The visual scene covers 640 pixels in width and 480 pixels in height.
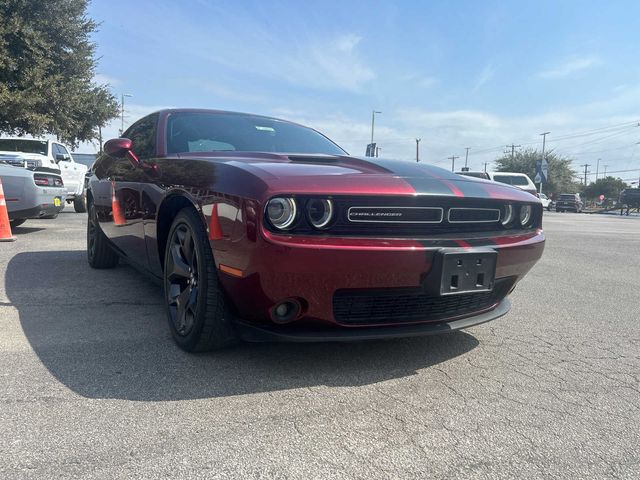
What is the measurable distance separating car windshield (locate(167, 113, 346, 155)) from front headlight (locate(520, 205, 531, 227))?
1.42m

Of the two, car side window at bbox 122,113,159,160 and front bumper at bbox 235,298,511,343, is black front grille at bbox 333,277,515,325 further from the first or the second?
car side window at bbox 122,113,159,160

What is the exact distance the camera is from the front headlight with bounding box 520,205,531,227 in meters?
2.96

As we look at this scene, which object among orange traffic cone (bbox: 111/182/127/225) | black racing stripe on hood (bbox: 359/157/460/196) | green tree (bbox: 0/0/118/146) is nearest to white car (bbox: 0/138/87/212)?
green tree (bbox: 0/0/118/146)

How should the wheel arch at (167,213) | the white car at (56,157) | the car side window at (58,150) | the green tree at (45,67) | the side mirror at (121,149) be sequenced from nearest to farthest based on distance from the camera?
the wheel arch at (167,213) < the side mirror at (121,149) < the white car at (56,157) < the car side window at (58,150) < the green tree at (45,67)

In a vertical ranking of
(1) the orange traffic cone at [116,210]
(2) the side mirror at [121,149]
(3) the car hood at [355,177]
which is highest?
(2) the side mirror at [121,149]

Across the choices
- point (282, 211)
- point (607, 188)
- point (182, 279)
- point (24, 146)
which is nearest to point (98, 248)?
point (182, 279)

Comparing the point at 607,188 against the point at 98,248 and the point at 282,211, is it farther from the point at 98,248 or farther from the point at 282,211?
the point at 282,211

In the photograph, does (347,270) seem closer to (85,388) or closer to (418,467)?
(418,467)

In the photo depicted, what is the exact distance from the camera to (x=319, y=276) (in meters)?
2.18

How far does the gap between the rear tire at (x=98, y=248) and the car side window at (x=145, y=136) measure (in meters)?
1.02

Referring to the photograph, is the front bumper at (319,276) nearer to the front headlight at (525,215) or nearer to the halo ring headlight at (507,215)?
the halo ring headlight at (507,215)

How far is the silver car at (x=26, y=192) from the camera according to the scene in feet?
23.1

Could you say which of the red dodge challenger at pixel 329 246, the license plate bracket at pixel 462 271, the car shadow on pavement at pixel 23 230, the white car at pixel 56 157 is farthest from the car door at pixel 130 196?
the white car at pixel 56 157

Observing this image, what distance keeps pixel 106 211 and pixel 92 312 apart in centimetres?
115
